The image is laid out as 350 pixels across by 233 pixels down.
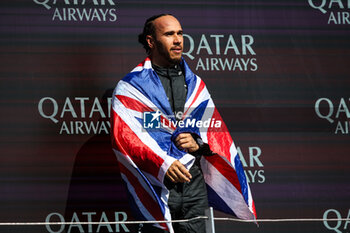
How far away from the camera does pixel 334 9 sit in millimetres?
5438

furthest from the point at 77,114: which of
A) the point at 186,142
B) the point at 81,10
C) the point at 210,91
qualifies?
the point at 186,142

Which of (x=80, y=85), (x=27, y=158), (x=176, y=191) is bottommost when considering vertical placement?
(x=176, y=191)

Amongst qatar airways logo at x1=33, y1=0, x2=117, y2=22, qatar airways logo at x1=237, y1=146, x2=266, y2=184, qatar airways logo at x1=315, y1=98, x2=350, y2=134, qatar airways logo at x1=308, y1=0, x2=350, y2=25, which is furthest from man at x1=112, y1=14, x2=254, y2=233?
qatar airways logo at x1=308, y1=0, x2=350, y2=25

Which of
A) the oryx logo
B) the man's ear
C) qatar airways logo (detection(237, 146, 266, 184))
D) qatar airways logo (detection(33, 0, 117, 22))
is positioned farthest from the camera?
qatar airways logo (detection(237, 146, 266, 184))

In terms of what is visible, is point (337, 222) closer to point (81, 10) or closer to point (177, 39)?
point (177, 39)

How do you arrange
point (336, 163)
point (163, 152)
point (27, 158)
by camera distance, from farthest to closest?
point (336, 163) < point (27, 158) < point (163, 152)

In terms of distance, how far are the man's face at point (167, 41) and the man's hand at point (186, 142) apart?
46cm

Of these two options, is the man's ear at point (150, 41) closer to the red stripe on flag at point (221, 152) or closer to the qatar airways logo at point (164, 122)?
the qatar airways logo at point (164, 122)

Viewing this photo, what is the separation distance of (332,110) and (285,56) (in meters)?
0.51

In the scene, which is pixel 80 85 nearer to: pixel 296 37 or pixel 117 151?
pixel 117 151

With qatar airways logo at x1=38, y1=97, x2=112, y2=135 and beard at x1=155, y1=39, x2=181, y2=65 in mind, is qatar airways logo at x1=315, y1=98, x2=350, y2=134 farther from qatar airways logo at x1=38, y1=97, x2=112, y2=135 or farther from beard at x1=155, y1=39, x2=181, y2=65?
qatar airways logo at x1=38, y1=97, x2=112, y2=135

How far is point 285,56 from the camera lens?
5.35 m

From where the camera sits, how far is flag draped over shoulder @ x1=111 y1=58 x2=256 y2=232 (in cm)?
422

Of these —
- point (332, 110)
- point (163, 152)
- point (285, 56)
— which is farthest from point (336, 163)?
point (163, 152)
